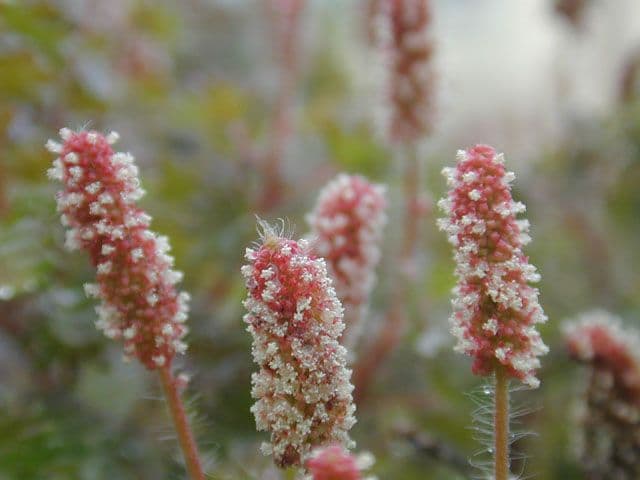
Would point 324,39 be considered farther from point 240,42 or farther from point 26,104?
point 26,104

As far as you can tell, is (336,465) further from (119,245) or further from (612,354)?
(612,354)

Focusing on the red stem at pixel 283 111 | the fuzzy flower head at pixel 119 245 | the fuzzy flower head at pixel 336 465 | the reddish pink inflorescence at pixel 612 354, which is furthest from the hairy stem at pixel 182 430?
the red stem at pixel 283 111

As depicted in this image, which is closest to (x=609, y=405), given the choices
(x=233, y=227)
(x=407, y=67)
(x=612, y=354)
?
(x=612, y=354)

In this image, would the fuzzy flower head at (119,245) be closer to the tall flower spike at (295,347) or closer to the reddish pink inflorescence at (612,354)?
the tall flower spike at (295,347)

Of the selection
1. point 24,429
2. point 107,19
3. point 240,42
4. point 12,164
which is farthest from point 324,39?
point 24,429

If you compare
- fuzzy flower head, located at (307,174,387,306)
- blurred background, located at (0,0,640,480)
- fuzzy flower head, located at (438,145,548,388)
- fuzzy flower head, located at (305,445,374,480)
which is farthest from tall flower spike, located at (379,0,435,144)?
fuzzy flower head, located at (305,445,374,480)
